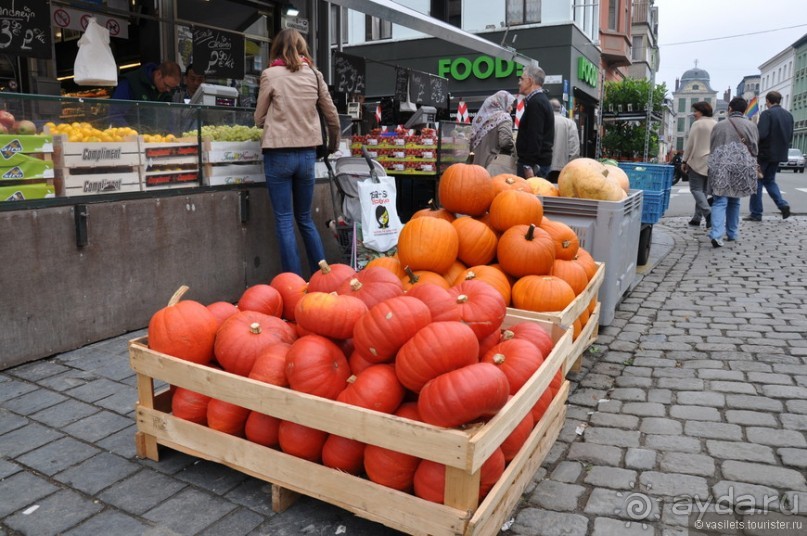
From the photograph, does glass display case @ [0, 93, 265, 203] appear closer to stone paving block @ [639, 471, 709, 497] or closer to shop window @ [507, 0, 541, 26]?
stone paving block @ [639, 471, 709, 497]

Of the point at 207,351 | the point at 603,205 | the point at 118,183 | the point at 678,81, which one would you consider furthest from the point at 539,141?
the point at 678,81

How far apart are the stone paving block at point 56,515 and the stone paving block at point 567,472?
1940 millimetres

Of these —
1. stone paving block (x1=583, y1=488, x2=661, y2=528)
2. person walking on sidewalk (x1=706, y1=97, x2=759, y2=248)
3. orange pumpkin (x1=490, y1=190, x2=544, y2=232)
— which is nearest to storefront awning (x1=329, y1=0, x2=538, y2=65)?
person walking on sidewalk (x1=706, y1=97, x2=759, y2=248)

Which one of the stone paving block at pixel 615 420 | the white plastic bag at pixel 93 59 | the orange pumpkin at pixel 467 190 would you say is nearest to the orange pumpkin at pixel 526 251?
the orange pumpkin at pixel 467 190

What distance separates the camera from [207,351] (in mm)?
2963

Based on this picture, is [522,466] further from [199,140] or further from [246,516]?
[199,140]


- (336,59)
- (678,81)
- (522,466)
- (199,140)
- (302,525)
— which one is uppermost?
(678,81)

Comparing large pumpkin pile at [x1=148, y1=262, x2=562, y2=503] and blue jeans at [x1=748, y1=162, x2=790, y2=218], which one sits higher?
blue jeans at [x1=748, y1=162, x2=790, y2=218]

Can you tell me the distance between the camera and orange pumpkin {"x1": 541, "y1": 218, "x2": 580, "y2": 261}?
167 inches

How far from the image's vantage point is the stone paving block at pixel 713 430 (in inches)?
130

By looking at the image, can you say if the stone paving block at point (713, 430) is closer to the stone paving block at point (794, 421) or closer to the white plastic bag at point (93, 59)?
the stone paving block at point (794, 421)

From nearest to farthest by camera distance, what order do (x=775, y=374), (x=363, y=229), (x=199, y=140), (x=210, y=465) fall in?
(x=210, y=465)
(x=775, y=374)
(x=199, y=140)
(x=363, y=229)

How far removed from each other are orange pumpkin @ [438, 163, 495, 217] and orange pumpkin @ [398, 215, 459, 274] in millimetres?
517

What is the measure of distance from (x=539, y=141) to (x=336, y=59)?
171 inches
